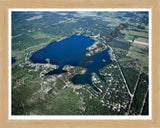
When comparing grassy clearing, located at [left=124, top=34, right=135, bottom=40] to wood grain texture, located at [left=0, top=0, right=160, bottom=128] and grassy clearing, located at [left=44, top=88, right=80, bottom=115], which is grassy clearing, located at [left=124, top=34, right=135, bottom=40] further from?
grassy clearing, located at [left=44, top=88, right=80, bottom=115]

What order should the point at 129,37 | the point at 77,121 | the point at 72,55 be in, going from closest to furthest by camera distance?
1. the point at 77,121
2. the point at 72,55
3. the point at 129,37

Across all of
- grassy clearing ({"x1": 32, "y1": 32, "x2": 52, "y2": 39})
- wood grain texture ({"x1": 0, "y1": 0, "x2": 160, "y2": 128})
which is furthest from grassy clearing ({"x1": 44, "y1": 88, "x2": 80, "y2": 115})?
grassy clearing ({"x1": 32, "y1": 32, "x2": 52, "y2": 39})

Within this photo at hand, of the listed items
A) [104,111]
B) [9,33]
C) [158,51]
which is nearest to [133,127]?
[104,111]

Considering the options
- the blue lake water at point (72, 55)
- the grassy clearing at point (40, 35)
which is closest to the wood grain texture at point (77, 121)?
the blue lake water at point (72, 55)

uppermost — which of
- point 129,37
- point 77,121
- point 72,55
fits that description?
point 129,37

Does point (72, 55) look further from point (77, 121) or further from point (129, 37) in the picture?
point (77, 121)

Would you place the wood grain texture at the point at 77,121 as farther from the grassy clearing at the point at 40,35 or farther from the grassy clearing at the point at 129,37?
the grassy clearing at the point at 40,35

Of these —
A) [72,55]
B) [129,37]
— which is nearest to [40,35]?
[72,55]
